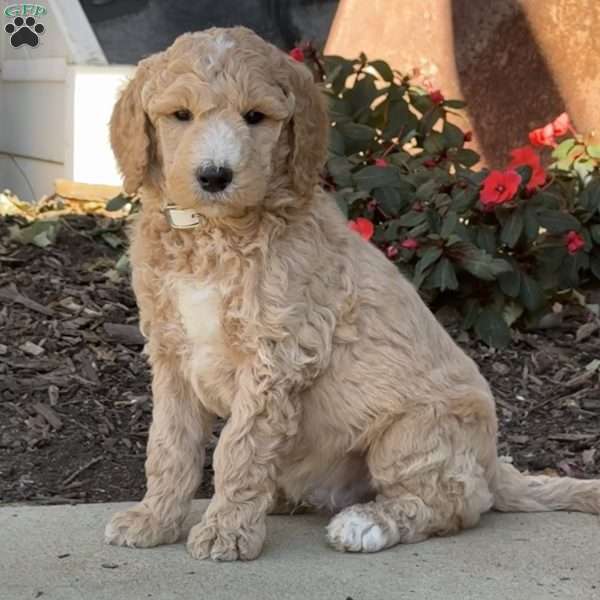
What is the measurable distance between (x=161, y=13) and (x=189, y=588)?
598cm

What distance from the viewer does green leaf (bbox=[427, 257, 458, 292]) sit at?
232 inches

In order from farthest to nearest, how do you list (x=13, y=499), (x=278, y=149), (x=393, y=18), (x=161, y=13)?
1. (x=161, y=13)
2. (x=393, y=18)
3. (x=13, y=499)
4. (x=278, y=149)

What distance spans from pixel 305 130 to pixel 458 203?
2477 mm

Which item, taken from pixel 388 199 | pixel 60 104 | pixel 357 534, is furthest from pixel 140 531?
pixel 60 104

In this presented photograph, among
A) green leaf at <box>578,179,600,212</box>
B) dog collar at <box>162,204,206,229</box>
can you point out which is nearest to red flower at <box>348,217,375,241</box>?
green leaf at <box>578,179,600,212</box>

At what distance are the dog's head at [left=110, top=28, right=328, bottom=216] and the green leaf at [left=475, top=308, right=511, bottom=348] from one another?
2439 millimetres

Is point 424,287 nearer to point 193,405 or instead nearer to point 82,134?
point 193,405

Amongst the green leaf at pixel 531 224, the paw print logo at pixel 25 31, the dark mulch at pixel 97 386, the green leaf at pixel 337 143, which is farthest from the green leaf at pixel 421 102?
the paw print logo at pixel 25 31

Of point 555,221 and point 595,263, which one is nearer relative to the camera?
point 555,221

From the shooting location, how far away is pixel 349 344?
3936 mm

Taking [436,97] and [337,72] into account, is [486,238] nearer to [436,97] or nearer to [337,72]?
[436,97]

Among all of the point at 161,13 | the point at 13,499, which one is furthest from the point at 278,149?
the point at 161,13

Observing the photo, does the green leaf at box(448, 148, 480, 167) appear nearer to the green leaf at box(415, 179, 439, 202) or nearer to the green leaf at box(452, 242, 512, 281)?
the green leaf at box(415, 179, 439, 202)

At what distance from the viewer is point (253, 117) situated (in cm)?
366
